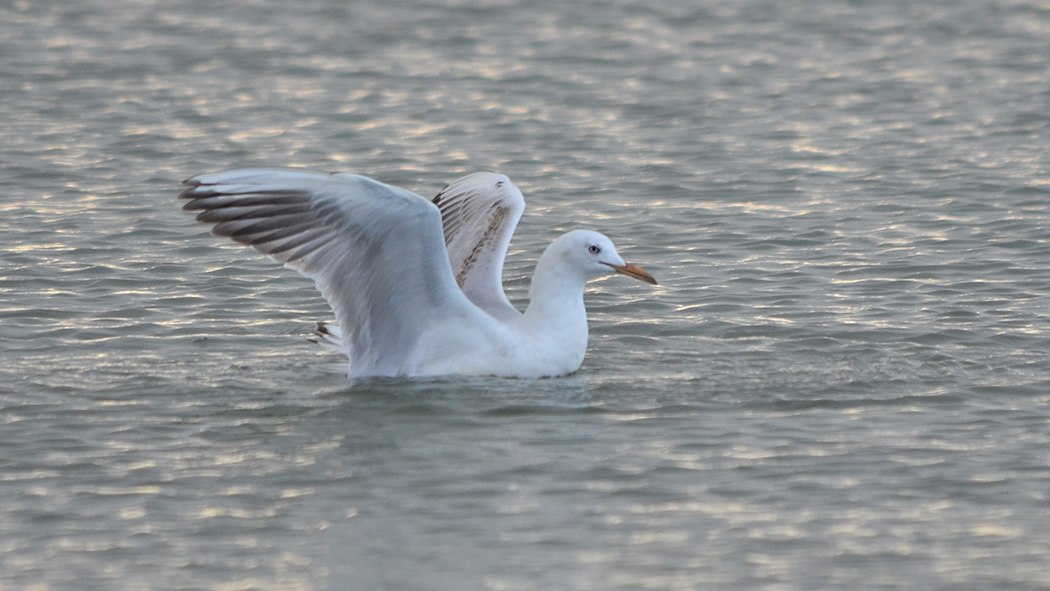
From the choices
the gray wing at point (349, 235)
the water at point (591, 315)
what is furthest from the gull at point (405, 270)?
the water at point (591, 315)

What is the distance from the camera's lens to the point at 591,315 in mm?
10383

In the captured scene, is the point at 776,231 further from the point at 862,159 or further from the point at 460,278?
the point at 460,278

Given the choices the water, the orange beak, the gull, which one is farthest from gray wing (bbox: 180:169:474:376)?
the orange beak

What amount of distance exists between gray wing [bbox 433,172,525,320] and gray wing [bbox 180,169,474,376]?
2.14ft

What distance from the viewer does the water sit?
22.0 ft

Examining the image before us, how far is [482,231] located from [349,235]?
1.52 metres

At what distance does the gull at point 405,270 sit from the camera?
8.12 meters

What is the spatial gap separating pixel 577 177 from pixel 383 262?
558 centimetres

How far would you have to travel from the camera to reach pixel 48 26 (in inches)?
764

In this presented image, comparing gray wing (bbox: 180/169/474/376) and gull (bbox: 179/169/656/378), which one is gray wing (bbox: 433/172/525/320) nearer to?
gull (bbox: 179/169/656/378)

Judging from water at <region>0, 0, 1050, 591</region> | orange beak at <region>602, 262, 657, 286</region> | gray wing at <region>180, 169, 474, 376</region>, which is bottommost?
water at <region>0, 0, 1050, 591</region>

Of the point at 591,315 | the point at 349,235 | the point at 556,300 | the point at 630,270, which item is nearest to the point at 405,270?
the point at 349,235

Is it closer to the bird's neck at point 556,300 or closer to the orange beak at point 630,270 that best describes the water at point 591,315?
the bird's neck at point 556,300

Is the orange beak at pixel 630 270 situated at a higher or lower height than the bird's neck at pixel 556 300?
higher
